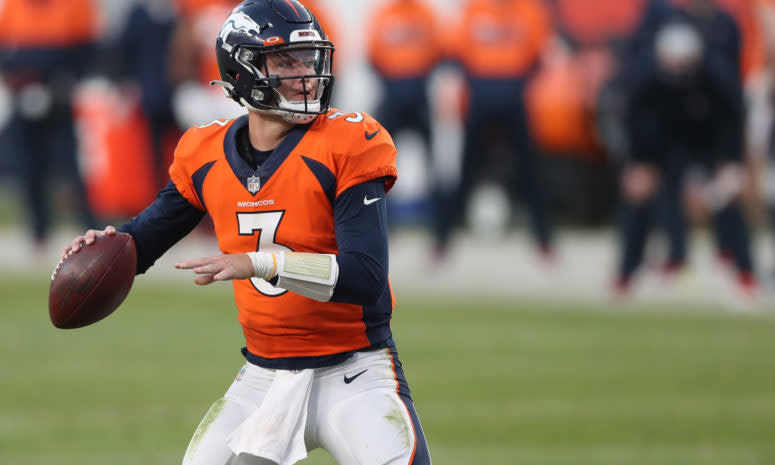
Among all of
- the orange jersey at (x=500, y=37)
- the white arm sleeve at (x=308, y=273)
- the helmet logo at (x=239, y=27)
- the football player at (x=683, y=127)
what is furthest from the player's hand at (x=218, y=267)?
the orange jersey at (x=500, y=37)

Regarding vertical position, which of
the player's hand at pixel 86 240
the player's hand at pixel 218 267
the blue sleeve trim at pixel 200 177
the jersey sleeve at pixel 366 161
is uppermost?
the jersey sleeve at pixel 366 161

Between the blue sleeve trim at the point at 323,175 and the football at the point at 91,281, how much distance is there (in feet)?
1.88

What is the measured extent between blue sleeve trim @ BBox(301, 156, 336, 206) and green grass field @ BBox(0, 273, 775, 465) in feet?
6.94

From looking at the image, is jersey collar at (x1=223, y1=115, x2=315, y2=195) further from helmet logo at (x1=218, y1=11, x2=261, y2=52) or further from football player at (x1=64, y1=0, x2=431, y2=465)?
helmet logo at (x1=218, y1=11, x2=261, y2=52)

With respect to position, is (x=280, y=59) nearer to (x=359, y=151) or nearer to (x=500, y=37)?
(x=359, y=151)

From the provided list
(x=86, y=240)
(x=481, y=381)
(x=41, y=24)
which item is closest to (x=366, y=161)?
(x=86, y=240)

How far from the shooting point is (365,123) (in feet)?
Result: 11.7

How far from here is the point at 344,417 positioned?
3457 millimetres

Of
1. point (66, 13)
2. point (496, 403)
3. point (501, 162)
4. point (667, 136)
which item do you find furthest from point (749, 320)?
point (66, 13)

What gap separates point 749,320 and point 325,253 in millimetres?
6131

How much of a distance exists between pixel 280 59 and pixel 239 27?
0.14 metres

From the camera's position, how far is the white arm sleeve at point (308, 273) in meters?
3.26

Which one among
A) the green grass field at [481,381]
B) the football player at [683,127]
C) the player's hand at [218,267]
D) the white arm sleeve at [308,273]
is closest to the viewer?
the player's hand at [218,267]

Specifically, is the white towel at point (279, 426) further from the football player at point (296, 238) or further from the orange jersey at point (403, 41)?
the orange jersey at point (403, 41)
